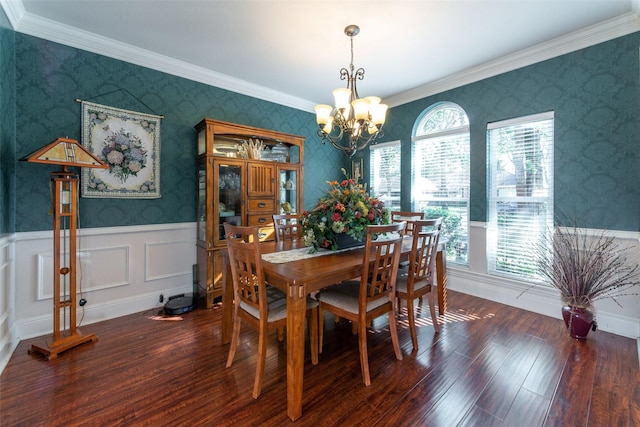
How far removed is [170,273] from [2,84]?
83.8 inches

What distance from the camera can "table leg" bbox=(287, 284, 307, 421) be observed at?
5.13 ft

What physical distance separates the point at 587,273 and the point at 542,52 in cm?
226

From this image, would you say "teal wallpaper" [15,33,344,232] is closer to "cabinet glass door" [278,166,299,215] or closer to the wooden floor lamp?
the wooden floor lamp

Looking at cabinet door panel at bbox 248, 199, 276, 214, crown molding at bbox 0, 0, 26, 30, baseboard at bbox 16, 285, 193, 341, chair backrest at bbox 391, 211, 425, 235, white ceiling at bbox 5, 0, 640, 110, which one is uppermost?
white ceiling at bbox 5, 0, 640, 110

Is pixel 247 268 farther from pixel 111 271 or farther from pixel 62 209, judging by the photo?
pixel 111 271

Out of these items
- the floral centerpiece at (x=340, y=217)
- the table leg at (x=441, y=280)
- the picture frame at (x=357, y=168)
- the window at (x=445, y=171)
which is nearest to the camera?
the floral centerpiece at (x=340, y=217)

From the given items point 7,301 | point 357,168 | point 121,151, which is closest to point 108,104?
point 121,151

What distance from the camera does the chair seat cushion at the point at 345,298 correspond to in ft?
6.46

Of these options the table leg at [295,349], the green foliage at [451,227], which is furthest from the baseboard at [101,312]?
the green foliage at [451,227]

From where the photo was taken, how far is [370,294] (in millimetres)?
1957

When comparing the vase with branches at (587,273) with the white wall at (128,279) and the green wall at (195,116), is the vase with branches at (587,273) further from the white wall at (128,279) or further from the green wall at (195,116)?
the green wall at (195,116)

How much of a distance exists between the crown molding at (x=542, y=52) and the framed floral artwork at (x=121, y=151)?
3498 mm

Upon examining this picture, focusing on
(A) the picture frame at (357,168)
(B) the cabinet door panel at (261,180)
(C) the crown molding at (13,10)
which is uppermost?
(C) the crown molding at (13,10)

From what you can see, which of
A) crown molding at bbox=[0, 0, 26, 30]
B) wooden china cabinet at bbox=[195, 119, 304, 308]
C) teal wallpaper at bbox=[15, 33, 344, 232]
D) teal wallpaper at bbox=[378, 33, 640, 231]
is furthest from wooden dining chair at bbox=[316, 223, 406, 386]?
crown molding at bbox=[0, 0, 26, 30]
